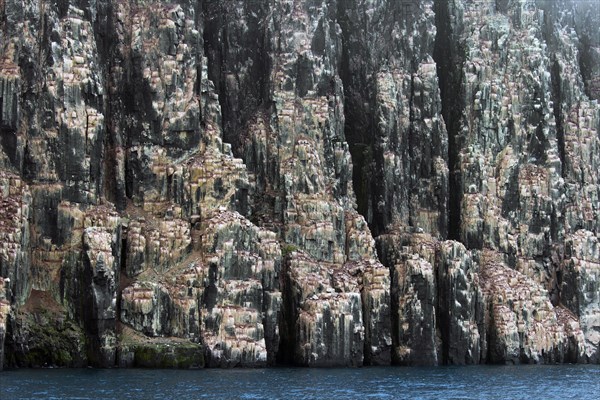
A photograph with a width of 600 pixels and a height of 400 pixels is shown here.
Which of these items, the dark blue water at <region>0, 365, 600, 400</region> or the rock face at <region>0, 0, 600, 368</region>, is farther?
the rock face at <region>0, 0, 600, 368</region>

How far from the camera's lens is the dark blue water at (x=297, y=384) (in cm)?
12781

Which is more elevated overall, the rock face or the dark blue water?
the rock face

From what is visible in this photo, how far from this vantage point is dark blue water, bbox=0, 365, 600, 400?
128 meters

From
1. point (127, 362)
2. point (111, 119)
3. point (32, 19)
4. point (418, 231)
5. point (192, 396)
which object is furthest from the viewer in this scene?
point (418, 231)

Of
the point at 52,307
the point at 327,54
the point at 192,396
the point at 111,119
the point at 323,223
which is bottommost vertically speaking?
the point at 192,396

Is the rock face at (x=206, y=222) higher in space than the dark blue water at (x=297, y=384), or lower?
higher

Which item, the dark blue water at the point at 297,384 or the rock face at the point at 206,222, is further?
the rock face at the point at 206,222

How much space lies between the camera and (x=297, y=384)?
471 ft

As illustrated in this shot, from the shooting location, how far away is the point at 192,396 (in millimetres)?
125500

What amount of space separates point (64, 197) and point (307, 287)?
31239 mm

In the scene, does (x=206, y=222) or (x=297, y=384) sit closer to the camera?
(x=297, y=384)

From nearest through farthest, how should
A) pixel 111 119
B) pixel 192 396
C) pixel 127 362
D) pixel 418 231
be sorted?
pixel 192 396
pixel 127 362
pixel 111 119
pixel 418 231

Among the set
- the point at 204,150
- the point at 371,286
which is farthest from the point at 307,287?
the point at 204,150

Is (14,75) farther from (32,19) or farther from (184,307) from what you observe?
(184,307)
